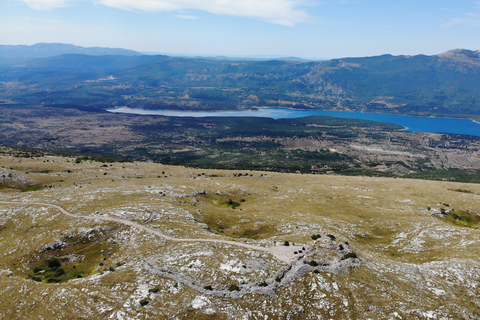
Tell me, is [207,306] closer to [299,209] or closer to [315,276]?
[315,276]

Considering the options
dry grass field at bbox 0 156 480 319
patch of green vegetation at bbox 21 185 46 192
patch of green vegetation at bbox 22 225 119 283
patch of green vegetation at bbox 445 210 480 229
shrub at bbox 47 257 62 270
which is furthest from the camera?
patch of green vegetation at bbox 21 185 46 192

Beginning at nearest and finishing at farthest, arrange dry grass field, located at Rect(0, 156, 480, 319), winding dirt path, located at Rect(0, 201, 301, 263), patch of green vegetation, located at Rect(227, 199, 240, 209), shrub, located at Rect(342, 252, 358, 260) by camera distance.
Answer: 1. dry grass field, located at Rect(0, 156, 480, 319)
2. shrub, located at Rect(342, 252, 358, 260)
3. winding dirt path, located at Rect(0, 201, 301, 263)
4. patch of green vegetation, located at Rect(227, 199, 240, 209)

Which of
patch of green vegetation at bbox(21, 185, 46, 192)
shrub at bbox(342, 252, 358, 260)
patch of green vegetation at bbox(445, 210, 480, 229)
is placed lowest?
patch of green vegetation at bbox(21, 185, 46, 192)

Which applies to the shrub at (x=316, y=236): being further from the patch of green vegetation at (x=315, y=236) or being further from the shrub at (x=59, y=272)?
the shrub at (x=59, y=272)

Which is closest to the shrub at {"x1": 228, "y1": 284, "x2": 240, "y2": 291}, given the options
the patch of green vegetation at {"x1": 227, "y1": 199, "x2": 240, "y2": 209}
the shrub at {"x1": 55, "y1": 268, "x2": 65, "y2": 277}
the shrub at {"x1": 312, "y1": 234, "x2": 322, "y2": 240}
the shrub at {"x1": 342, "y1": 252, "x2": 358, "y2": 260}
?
the shrub at {"x1": 342, "y1": 252, "x2": 358, "y2": 260}

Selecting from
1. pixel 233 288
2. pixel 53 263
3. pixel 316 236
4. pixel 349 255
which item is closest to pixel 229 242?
pixel 233 288

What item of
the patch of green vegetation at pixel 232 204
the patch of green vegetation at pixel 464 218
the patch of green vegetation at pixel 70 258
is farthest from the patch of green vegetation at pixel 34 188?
the patch of green vegetation at pixel 464 218

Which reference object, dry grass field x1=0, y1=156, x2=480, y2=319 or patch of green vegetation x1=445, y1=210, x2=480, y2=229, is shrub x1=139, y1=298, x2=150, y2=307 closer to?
dry grass field x1=0, y1=156, x2=480, y2=319

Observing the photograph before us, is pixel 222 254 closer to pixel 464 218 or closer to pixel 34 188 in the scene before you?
pixel 464 218

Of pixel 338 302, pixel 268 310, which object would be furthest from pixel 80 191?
pixel 338 302

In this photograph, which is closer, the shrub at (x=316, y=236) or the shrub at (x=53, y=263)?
the shrub at (x=53, y=263)
